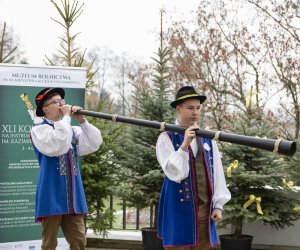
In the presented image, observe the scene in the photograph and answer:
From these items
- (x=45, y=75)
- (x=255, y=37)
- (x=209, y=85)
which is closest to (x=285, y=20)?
(x=255, y=37)

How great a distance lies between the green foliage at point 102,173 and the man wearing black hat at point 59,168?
200 cm

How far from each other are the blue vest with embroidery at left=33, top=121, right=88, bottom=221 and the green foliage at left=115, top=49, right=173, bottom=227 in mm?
1980

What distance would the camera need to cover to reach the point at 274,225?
20.1 ft

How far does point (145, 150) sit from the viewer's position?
248 inches

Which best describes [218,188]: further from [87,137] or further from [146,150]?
[146,150]

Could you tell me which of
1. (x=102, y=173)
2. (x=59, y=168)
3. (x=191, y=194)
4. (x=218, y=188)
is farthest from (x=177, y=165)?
(x=102, y=173)

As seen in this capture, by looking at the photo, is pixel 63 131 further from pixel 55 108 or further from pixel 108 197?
pixel 108 197

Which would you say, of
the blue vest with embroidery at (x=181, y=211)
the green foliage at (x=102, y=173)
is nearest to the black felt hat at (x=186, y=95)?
the blue vest with embroidery at (x=181, y=211)

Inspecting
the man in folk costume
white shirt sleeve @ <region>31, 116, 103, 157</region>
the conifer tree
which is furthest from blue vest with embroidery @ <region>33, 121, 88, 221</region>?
the conifer tree

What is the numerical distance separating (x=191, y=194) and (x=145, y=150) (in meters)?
2.87

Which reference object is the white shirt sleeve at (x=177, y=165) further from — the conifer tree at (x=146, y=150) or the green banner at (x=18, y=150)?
the conifer tree at (x=146, y=150)

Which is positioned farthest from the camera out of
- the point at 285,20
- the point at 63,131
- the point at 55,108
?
the point at 285,20

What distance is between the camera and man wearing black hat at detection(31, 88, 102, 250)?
3.98 m

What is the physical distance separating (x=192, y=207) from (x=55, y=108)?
59.5 inches
